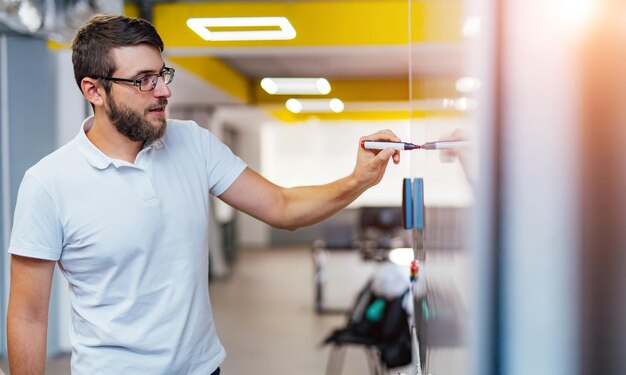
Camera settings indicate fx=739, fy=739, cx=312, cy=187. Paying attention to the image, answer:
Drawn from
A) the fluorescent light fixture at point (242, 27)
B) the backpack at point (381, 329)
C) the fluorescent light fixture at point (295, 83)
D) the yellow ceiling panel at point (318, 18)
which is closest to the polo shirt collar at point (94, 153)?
the backpack at point (381, 329)

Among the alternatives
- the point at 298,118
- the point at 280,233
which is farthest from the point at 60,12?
the point at 280,233

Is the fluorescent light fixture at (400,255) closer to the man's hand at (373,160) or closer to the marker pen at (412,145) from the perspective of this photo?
the man's hand at (373,160)

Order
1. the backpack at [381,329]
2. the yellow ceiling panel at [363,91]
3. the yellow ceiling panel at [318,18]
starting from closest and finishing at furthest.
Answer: the backpack at [381,329]
the yellow ceiling panel at [318,18]
the yellow ceiling panel at [363,91]

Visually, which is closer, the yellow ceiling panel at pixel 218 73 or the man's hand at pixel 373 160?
the man's hand at pixel 373 160

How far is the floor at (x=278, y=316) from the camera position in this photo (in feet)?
18.1

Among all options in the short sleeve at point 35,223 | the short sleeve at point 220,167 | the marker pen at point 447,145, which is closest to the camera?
the marker pen at point 447,145

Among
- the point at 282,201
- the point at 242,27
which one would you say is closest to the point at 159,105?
the point at 282,201

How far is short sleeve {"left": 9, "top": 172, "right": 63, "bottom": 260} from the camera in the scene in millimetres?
1532

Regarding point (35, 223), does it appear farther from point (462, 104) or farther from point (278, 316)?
point (278, 316)

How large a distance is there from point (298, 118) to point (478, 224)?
13.9 meters

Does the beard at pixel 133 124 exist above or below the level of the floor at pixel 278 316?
above

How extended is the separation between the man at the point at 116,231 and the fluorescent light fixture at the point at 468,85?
2.73ft

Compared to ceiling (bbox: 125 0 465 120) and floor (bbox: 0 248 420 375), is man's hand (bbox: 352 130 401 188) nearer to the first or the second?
ceiling (bbox: 125 0 465 120)

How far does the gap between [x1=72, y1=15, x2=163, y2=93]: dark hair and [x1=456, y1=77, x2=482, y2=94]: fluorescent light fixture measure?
1.02 m
